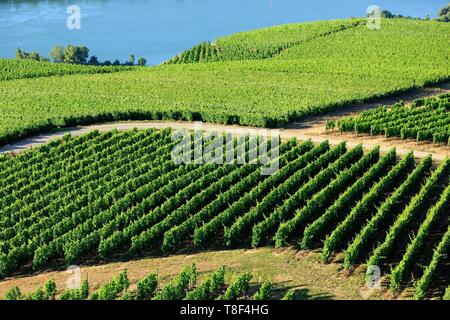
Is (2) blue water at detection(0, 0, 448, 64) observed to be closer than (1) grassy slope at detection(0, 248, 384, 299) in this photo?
No

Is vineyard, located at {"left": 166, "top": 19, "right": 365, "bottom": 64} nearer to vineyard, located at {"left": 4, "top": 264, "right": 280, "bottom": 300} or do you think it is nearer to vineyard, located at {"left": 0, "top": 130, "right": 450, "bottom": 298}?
vineyard, located at {"left": 0, "top": 130, "right": 450, "bottom": 298}

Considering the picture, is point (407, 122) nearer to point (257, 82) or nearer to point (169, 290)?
point (257, 82)

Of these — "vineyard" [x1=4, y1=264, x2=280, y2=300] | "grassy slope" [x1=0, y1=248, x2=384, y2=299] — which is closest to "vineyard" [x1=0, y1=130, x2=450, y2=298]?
"grassy slope" [x1=0, y1=248, x2=384, y2=299]

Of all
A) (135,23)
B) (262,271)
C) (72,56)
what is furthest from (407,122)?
(135,23)

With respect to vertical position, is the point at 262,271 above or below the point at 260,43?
below

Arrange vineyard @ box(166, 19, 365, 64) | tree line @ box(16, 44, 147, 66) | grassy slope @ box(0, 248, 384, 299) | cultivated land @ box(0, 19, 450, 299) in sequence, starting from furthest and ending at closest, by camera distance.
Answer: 1. tree line @ box(16, 44, 147, 66)
2. vineyard @ box(166, 19, 365, 64)
3. cultivated land @ box(0, 19, 450, 299)
4. grassy slope @ box(0, 248, 384, 299)

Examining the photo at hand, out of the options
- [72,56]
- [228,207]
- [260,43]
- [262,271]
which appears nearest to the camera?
[262,271]

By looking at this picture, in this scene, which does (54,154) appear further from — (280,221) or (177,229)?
(280,221)
